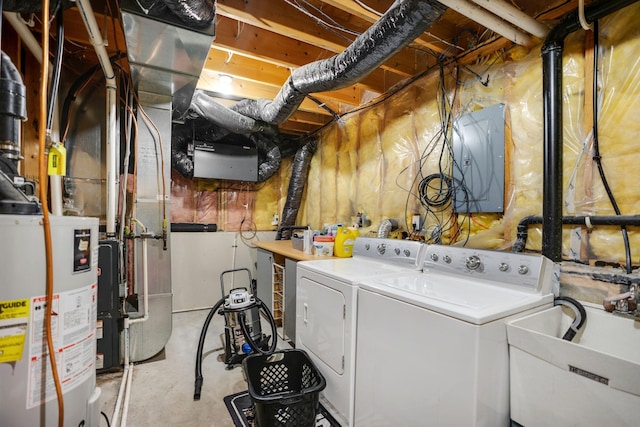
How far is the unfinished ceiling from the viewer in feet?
4.98

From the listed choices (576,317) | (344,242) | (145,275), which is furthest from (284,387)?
(576,317)

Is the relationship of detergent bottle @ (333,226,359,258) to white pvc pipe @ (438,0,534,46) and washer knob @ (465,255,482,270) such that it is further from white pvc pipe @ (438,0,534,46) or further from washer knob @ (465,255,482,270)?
white pvc pipe @ (438,0,534,46)

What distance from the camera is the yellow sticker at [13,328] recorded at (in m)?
0.77

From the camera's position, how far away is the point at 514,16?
1.36 meters

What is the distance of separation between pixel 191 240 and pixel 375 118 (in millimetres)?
2684

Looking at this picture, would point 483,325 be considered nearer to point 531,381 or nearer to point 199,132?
point 531,381

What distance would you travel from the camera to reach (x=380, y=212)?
108 inches

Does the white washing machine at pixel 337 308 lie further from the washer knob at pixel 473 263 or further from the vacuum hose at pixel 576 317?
the vacuum hose at pixel 576 317

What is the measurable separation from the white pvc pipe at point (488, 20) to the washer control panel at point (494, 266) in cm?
115

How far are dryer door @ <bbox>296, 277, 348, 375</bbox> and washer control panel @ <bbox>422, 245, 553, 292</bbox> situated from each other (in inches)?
24.1

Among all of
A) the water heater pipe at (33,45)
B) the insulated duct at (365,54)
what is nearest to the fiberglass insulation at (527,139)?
the insulated duct at (365,54)

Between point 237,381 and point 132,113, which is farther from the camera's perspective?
point 132,113

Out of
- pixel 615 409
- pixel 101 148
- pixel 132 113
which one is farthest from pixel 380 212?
pixel 101 148

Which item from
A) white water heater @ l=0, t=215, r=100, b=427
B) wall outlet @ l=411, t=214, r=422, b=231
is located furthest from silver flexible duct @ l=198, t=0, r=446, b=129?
white water heater @ l=0, t=215, r=100, b=427
